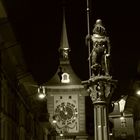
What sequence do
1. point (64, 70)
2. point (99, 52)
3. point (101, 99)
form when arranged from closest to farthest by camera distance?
point (101, 99)
point (99, 52)
point (64, 70)

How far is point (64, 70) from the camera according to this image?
116000mm

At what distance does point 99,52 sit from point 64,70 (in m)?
93.7

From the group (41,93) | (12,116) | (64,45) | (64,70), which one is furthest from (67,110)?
(41,93)

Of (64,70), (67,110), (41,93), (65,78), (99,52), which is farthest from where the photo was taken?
(64,70)

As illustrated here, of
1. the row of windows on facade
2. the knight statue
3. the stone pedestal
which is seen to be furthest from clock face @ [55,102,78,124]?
the stone pedestal

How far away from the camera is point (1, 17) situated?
3045cm

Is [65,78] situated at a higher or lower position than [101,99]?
higher

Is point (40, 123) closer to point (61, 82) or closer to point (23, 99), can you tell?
point (23, 99)

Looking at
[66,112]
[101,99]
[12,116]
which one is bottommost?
[101,99]

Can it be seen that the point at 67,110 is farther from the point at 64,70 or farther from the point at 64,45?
the point at 64,45

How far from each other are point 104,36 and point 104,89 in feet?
8.17

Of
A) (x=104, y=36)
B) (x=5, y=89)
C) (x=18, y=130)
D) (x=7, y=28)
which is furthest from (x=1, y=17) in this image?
(x=18, y=130)

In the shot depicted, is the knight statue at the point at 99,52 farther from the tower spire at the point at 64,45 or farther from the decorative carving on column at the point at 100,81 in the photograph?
the tower spire at the point at 64,45

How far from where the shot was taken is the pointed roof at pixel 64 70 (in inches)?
4471
